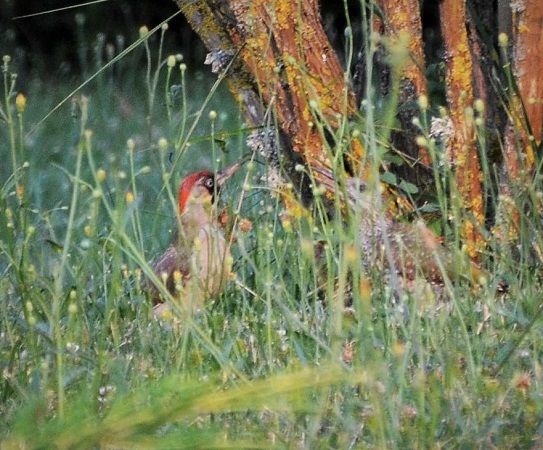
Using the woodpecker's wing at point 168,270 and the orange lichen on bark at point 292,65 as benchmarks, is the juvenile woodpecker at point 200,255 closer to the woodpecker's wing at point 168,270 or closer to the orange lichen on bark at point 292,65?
the woodpecker's wing at point 168,270

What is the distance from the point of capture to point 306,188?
3.79 meters

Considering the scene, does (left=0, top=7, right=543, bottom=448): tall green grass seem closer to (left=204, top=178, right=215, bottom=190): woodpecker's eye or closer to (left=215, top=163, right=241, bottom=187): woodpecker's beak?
(left=215, top=163, right=241, bottom=187): woodpecker's beak

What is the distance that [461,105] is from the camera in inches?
140

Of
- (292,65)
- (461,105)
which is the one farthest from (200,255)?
(461,105)

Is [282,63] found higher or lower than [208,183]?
higher

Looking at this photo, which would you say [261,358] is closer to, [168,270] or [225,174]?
[168,270]

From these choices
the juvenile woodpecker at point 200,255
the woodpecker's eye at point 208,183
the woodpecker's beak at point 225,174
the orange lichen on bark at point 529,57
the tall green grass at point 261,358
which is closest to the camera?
the tall green grass at point 261,358

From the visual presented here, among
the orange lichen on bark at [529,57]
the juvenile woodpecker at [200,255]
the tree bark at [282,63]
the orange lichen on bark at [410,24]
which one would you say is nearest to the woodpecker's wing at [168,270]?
the juvenile woodpecker at [200,255]

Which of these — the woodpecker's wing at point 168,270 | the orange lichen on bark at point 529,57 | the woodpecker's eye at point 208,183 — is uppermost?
the orange lichen on bark at point 529,57

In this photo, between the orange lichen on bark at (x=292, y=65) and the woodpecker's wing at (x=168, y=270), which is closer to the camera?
the orange lichen on bark at (x=292, y=65)

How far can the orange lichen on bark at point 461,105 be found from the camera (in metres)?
3.56

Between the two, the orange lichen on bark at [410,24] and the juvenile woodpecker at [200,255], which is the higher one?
the orange lichen on bark at [410,24]

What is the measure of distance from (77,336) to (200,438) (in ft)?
4.75

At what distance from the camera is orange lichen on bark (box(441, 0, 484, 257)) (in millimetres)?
3561
